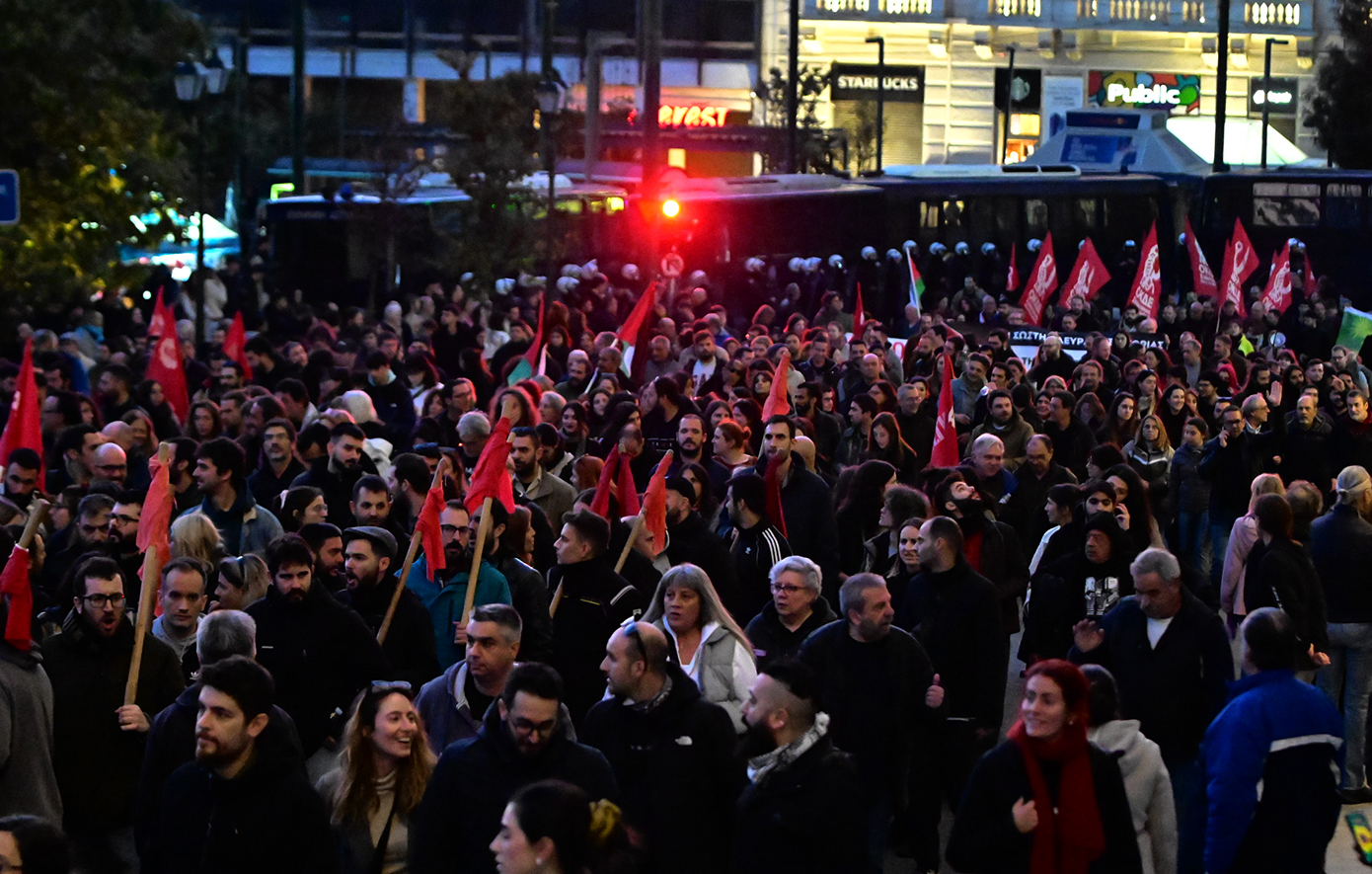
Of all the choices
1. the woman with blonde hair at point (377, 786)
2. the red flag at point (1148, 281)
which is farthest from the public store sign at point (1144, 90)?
the woman with blonde hair at point (377, 786)

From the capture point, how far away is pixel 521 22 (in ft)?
196

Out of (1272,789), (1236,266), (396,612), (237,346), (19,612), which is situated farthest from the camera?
(1236,266)

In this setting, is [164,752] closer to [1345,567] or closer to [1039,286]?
[1345,567]

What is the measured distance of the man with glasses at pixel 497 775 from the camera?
5.20 m

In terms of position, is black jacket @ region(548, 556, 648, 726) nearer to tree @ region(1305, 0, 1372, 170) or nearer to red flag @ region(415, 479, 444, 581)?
red flag @ region(415, 479, 444, 581)

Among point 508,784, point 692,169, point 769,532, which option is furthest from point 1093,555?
point 692,169

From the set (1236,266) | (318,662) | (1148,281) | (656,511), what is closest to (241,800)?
(318,662)

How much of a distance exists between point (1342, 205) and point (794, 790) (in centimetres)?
3274

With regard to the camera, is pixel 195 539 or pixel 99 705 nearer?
pixel 99 705

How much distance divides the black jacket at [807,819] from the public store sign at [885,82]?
52571mm

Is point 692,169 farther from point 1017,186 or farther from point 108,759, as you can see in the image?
point 108,759

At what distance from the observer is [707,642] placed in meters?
6.86

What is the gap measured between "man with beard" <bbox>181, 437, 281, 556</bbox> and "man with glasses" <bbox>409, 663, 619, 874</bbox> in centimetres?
413

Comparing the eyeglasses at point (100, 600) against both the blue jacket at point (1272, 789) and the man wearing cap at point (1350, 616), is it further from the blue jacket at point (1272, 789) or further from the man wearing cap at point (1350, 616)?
the man wearing cap at point (1350, 616)
